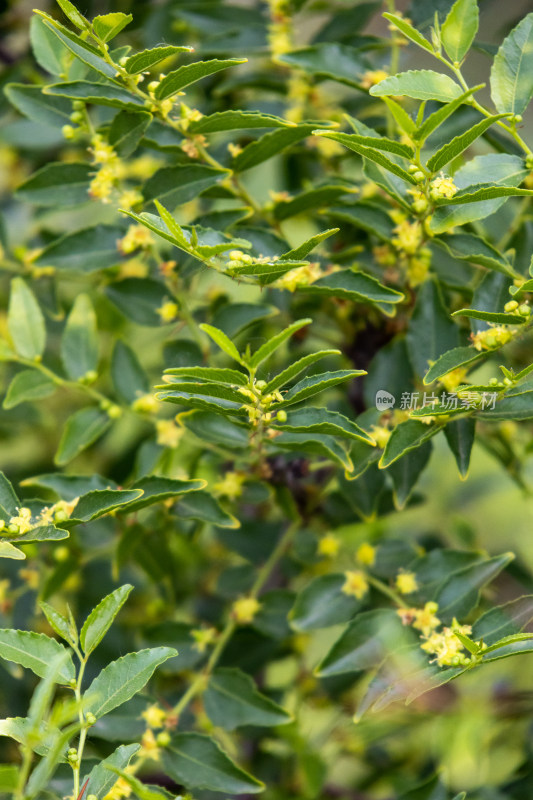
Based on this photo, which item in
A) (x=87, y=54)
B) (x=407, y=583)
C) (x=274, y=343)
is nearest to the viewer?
(x=274, y=343)

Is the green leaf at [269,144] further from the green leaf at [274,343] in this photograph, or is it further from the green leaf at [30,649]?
the green leaf at [30,649]

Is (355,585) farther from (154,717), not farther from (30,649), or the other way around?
(30,649)

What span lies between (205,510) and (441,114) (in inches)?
14.3

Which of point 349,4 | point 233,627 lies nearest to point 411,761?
point 233,627

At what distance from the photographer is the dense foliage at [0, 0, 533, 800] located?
0.59 m

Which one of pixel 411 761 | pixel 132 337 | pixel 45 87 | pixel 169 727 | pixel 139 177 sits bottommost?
pixel 411 761

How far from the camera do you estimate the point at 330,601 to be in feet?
2.51

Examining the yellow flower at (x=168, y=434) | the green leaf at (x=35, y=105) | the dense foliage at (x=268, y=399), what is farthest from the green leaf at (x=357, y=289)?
the green leaf at (x=35, y=105)

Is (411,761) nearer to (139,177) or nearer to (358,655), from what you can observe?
(358,655)

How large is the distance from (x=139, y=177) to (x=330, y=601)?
2.12ft

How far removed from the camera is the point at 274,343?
1.77ft

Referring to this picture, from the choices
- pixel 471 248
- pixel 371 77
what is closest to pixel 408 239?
pixel 471 248

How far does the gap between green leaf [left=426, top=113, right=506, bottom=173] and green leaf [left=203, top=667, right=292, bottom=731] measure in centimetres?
46

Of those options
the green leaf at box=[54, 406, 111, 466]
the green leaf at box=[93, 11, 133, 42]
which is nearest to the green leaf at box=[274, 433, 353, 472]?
the green leaf at box=[54, 406, 111, 466]
